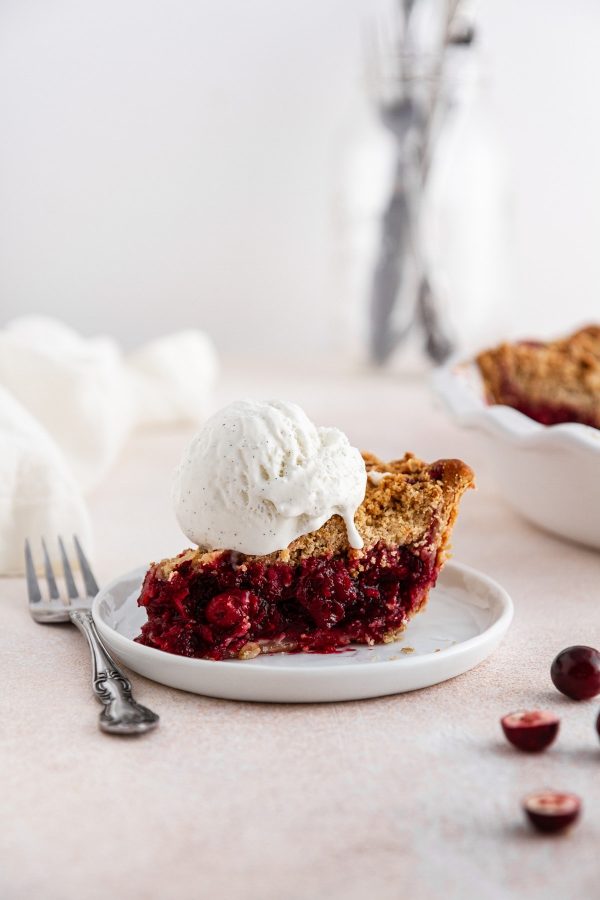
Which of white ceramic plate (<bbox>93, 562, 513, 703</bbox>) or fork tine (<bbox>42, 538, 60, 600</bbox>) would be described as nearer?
white ceramic plate (<bbox>93, 562, 513, 703</bbox>)

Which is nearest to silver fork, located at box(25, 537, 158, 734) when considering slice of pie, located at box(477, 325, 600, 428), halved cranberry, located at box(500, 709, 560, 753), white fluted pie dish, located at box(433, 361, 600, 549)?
halved cranberry, located at box(500, 709, 560, 753)

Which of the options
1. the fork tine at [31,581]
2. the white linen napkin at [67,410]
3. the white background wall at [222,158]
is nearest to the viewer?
the fork tine at [31,581]

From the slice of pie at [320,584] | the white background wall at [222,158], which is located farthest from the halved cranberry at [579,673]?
the white background wall at [222,158]

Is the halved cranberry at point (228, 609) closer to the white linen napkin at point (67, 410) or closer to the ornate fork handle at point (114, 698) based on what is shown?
the ornate fork handle at point (114, 698)

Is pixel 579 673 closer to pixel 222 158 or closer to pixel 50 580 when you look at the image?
pixel 50 580

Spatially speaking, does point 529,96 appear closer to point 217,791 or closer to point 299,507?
point 299,507

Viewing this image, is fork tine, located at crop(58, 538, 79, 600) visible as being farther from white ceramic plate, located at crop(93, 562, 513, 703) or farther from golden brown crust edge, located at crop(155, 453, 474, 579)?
golden brown crust edge, located at crop(155, 453, 474, 579)

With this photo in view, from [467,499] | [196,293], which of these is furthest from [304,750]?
[196,293]
